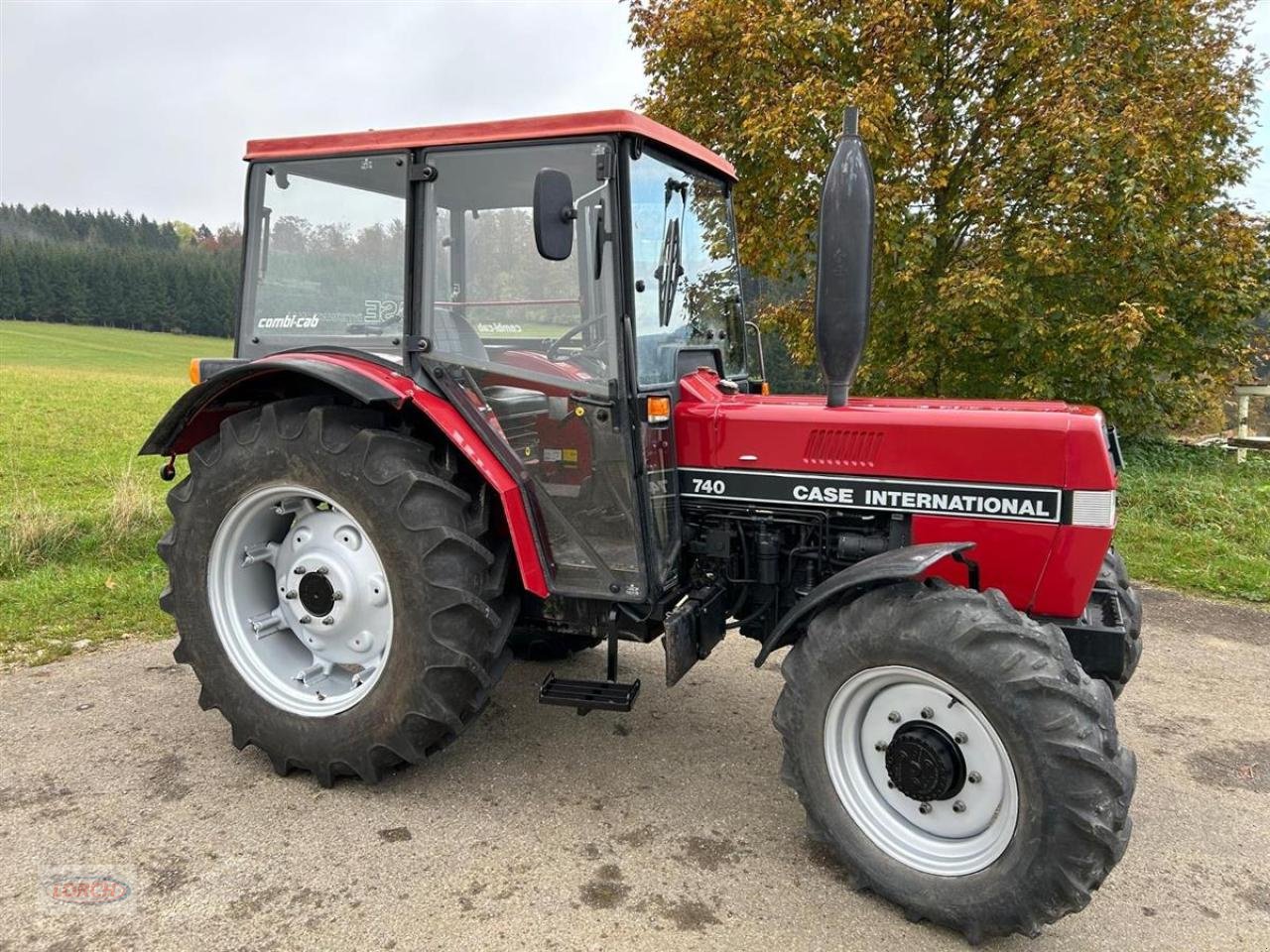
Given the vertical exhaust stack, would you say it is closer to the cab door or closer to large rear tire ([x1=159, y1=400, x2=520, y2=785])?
the cab door

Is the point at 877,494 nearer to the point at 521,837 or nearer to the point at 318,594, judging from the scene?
the point at 521,837

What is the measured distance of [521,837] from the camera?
303cm

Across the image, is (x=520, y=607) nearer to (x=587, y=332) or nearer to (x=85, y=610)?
(x=587, y=332)

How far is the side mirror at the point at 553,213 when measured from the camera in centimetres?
270

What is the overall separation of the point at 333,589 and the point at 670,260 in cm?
173

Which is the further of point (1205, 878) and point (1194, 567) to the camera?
point (1194, 567)

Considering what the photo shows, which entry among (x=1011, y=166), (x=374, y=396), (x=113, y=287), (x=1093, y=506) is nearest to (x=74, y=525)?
(x=374, y=396)

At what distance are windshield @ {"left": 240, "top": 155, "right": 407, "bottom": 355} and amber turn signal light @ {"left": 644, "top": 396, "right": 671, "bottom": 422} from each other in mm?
988

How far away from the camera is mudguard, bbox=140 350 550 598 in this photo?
3.11 m

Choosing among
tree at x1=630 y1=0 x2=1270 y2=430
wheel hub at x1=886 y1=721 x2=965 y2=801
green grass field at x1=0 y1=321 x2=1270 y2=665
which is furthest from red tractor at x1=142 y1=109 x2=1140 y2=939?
tree at x1=630 y1=0 x2=1270 y2=430

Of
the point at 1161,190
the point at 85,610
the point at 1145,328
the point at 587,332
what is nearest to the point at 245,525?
the point at 587,332

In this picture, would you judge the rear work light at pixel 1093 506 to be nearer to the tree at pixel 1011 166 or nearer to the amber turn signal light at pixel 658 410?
the amber turn signal light at pixel 658 410

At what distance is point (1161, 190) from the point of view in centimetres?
912

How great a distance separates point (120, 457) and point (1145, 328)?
39.3 feet
